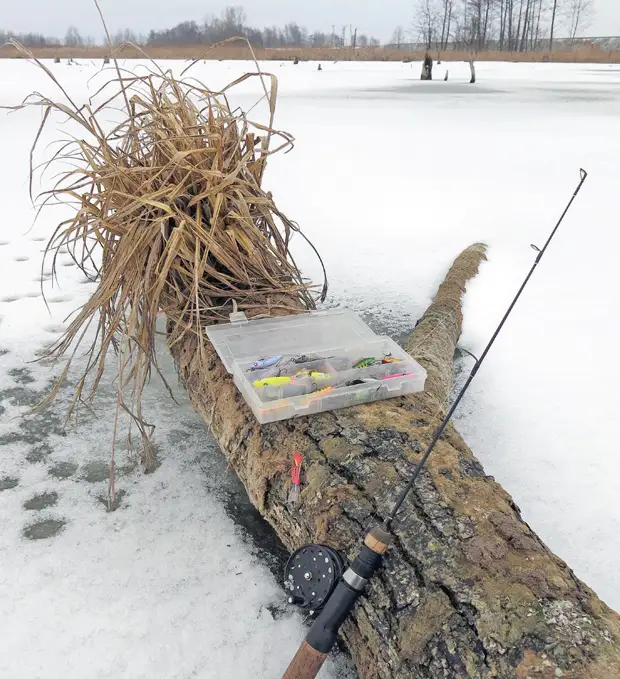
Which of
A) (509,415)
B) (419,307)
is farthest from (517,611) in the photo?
(419,307)

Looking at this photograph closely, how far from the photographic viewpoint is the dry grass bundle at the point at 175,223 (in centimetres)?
180

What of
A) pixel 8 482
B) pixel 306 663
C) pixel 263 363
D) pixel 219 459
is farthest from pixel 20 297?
pixel 306 663

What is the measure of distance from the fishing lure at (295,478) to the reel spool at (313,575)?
15 cm

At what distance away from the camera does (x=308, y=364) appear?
5.13 feet

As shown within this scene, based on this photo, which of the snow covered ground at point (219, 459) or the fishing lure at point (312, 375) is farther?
the fishing lure at point (312, 375)

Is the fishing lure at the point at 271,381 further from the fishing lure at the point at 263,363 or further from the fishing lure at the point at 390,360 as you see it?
the fishing lure at the point at 390,360

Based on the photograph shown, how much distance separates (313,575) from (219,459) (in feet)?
2.56

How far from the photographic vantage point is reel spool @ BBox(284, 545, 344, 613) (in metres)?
1.11

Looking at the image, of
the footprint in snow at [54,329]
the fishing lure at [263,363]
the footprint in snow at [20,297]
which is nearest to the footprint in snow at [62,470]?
the fishing lure at [263,363]

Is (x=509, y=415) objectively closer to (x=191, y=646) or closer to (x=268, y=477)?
(x=268, y=477)

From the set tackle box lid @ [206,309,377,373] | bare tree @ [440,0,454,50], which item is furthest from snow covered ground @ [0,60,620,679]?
bare tree @ [440,0,454,50]

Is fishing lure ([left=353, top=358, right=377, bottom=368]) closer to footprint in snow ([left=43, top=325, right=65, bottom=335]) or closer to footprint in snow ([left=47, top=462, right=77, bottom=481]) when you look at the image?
footprint in snow ([left=47, top=462, right=77, bottom=481])

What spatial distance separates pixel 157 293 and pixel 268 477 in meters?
0.70

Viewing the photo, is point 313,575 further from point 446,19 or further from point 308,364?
point 446,19
